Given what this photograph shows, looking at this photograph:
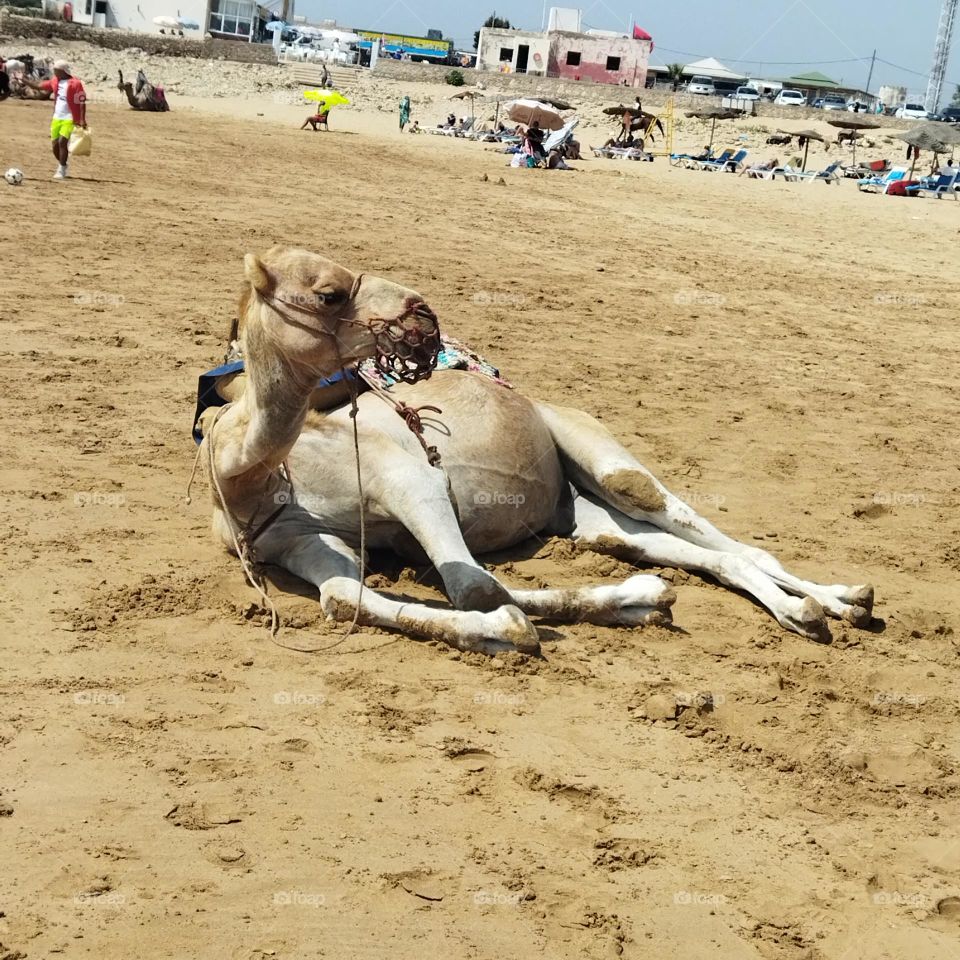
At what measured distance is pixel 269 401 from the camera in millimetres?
5098

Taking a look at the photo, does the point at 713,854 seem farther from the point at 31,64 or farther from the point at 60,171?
the point at 31,64

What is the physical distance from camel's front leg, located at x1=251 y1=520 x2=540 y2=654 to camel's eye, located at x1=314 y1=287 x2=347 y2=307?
136 cm

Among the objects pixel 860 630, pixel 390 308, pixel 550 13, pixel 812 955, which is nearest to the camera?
pixel 812 955

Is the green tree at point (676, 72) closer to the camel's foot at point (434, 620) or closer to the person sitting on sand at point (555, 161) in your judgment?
the person sitting on sand at point (555, 161)

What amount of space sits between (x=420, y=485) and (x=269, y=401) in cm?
88

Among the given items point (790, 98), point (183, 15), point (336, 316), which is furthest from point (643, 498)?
point (183, 15)

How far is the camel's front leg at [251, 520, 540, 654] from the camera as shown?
208 inches

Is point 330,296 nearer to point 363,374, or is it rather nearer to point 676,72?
point 363,374

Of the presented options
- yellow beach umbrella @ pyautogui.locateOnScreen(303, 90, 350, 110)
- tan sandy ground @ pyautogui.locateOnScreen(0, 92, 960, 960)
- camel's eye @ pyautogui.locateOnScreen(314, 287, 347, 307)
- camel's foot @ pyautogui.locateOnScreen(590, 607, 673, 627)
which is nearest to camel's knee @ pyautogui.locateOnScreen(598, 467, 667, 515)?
tan sandy ground @ pyautogui.locateOnScreen(0, 92, 960, 960)

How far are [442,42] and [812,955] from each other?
111 meters

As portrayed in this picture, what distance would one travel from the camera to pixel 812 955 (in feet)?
11.9

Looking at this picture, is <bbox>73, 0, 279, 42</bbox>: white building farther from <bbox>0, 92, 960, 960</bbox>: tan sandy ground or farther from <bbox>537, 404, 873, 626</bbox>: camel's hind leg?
<bbox>537, 404, 873, 626</bbox>: camel's hind leg

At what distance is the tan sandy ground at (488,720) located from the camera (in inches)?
146

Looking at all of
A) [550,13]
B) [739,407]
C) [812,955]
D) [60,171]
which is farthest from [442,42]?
[812,955]
